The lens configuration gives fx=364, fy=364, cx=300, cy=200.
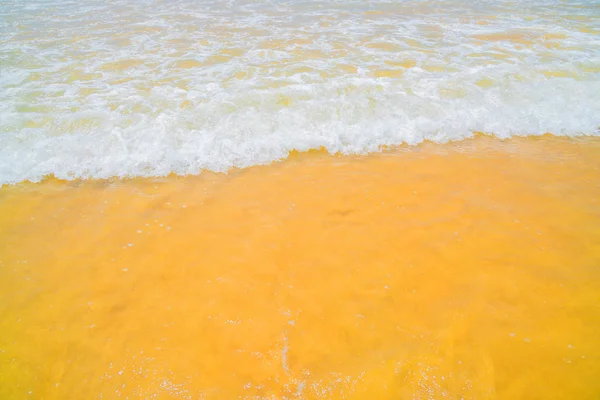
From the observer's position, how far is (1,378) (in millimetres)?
2193

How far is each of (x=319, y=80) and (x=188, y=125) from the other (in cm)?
220

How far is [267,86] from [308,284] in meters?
3.66

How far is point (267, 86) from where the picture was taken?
546cm

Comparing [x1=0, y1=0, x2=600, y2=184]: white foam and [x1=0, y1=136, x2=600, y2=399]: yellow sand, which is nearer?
[x1=0, y1=136, x2=600, y2=399]: yellow sand

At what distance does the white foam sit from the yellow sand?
63cm

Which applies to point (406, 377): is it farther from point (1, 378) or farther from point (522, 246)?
point (1, 378)

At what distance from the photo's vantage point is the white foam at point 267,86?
14.2 ft

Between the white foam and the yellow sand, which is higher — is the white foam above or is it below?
above

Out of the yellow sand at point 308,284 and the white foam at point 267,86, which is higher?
the white foam at point 267,86

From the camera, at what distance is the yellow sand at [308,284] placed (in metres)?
2.15

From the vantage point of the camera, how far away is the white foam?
4.33 meters

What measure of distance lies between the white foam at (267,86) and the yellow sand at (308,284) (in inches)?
24.9

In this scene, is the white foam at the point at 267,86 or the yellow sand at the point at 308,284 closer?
the yellow sand at the point at 308,284

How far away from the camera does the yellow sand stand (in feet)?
7.05
